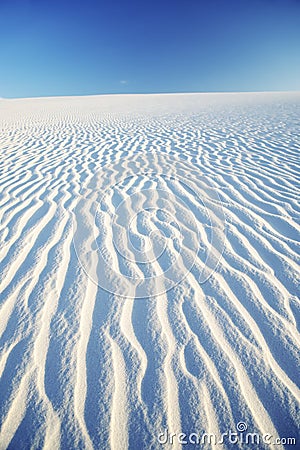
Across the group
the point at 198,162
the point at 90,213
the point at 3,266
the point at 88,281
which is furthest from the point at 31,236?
the point at 198,162

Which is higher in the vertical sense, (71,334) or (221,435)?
(71,334)

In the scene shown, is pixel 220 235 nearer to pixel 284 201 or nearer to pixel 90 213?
pixel 284 201

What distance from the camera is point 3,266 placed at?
265 cm

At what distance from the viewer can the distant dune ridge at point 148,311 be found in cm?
155

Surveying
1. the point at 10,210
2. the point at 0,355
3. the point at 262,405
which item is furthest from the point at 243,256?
the point at 10,210

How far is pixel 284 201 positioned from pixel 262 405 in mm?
2822

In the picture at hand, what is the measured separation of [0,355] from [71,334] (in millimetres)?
465

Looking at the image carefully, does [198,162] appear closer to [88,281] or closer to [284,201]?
[284,201]

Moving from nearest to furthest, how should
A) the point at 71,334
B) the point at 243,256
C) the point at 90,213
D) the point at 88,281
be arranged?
the point at 71,334
the point at 88,281
the point at 243,256
the point at 90,213

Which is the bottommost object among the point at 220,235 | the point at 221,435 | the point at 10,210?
the point at 221,435

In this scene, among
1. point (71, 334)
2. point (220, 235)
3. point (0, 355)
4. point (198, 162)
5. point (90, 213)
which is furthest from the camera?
point (198, 162)

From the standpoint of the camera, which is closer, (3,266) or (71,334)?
(71,334)

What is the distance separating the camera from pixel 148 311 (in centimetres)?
221

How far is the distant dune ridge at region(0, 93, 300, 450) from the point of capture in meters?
1.55
